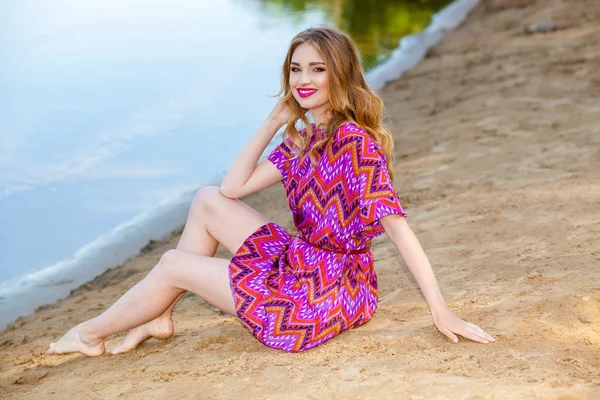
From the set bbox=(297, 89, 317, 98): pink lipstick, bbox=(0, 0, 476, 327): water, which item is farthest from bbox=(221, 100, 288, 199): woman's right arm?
bbox=(0, 0, 476, 327): water

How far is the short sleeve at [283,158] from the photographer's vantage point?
11.5 feet

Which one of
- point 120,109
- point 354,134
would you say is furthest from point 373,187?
point 120,109

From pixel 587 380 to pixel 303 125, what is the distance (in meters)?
1.50

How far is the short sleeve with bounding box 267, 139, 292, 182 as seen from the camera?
11.5 ft

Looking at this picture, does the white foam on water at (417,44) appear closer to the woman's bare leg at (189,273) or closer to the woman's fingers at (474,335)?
the woman's bare leg at (189,273)

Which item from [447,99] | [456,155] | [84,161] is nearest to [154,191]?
[84,161]

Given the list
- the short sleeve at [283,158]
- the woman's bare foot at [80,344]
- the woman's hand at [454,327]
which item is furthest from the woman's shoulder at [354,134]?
the woman's bare foot at [80,344]

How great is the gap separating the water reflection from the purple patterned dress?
892cm

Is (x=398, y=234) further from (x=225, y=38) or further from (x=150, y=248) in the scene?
(x=225, y=38)

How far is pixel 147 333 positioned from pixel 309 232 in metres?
0.85

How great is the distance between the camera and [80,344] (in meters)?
3.66

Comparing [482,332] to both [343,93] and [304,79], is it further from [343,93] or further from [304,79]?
[304,79]

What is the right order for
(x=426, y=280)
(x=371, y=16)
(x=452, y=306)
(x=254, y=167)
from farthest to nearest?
(x=371, y=16)
(x=254, y=167)
(x=452, y=306)
(x=426, y=280)

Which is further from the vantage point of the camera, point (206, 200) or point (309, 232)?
point (206, 200)
